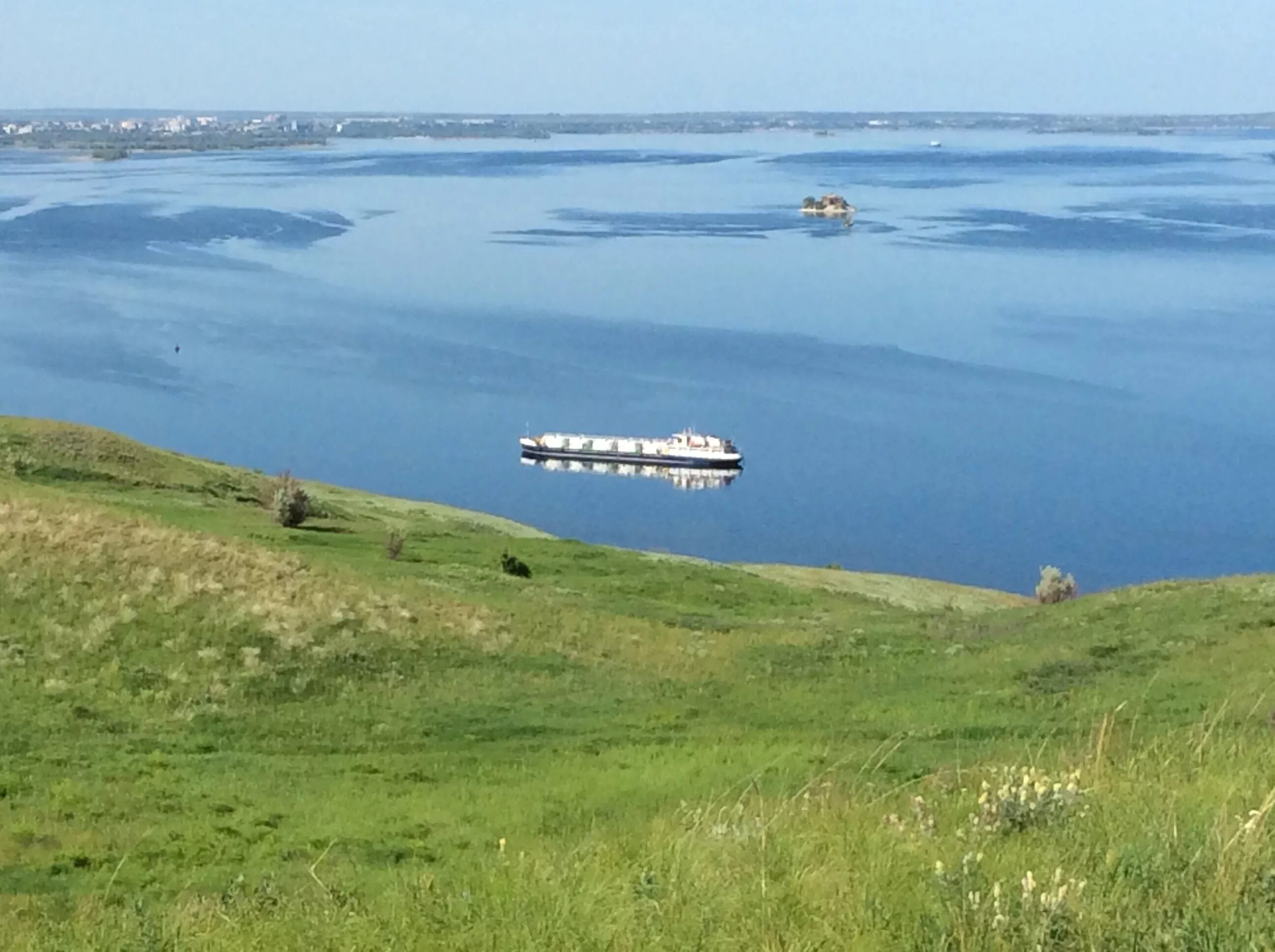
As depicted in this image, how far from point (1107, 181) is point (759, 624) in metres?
177

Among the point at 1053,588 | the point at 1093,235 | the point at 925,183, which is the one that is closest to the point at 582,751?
the point at 1053,588

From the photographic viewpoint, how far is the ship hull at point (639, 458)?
5838 cm

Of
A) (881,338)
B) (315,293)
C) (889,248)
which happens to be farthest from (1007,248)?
(315,293)

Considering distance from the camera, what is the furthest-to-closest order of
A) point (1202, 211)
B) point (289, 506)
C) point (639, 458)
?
point (1202, 211) → point (639, 458) → point (289, 506)

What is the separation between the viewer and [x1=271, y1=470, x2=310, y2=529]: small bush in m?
35.1

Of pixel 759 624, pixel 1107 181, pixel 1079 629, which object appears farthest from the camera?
pixel 1107 181

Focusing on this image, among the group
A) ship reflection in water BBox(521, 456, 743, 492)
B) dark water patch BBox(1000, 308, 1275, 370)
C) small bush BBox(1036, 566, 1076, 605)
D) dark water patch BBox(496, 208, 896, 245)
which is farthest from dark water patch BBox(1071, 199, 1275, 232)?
small bush BBox(1036, 566, 1076, 605)

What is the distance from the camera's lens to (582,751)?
15.9 metres

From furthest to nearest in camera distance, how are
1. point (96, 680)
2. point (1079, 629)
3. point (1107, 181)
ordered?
point (1107, 181) < point (1079, 629) < point (96, 680)

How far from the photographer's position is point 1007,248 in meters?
111

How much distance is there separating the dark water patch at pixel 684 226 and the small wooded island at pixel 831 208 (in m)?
0.70

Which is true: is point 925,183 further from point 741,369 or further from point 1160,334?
point 741,369

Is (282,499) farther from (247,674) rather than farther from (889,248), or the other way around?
(889,248)

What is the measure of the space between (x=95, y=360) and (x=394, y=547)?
45253 mm
